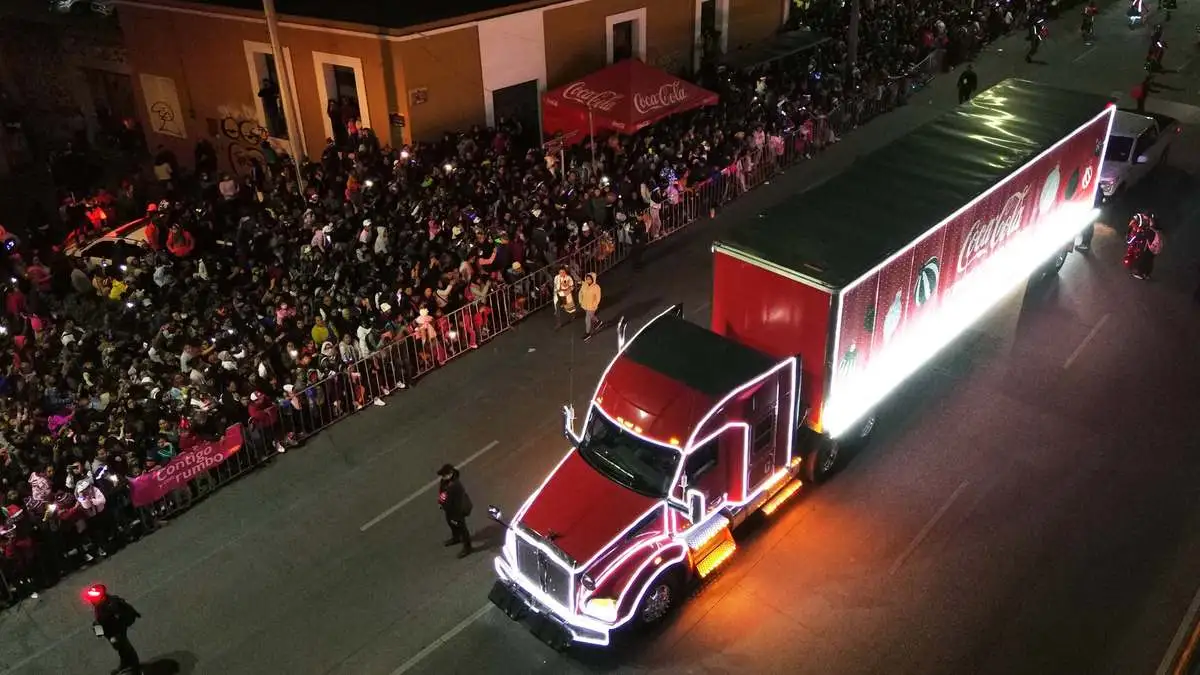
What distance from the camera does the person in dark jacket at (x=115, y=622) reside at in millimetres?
10445

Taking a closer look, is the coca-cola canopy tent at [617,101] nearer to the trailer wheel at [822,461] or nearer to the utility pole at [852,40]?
the utility pole at [852,40]

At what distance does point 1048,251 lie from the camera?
57.7 ft

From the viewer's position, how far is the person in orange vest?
18.5 meters

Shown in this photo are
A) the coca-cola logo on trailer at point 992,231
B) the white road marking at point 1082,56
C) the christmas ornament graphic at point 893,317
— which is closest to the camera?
the christmas ornament graphic at point 893,317

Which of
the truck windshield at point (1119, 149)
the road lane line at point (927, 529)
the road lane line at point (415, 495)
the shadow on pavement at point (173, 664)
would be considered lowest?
the shadow on pavement at point (173, 664)

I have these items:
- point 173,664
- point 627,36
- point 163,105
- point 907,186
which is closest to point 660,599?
point 173,664

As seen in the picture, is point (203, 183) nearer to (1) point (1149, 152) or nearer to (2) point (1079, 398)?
(2) point (1079, 398)

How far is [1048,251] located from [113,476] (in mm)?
16381

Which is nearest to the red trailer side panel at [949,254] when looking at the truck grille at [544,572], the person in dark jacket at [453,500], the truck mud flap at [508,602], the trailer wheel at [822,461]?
the trailer wheel at [822,461]

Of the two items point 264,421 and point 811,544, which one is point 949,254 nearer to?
point 811,544

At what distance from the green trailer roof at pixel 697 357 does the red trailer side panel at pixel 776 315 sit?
2.17ft

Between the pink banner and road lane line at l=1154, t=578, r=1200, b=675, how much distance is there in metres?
12.8

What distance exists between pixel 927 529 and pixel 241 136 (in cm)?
2082

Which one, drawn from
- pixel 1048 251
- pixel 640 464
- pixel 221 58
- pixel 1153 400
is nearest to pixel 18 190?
pixel 221 58
